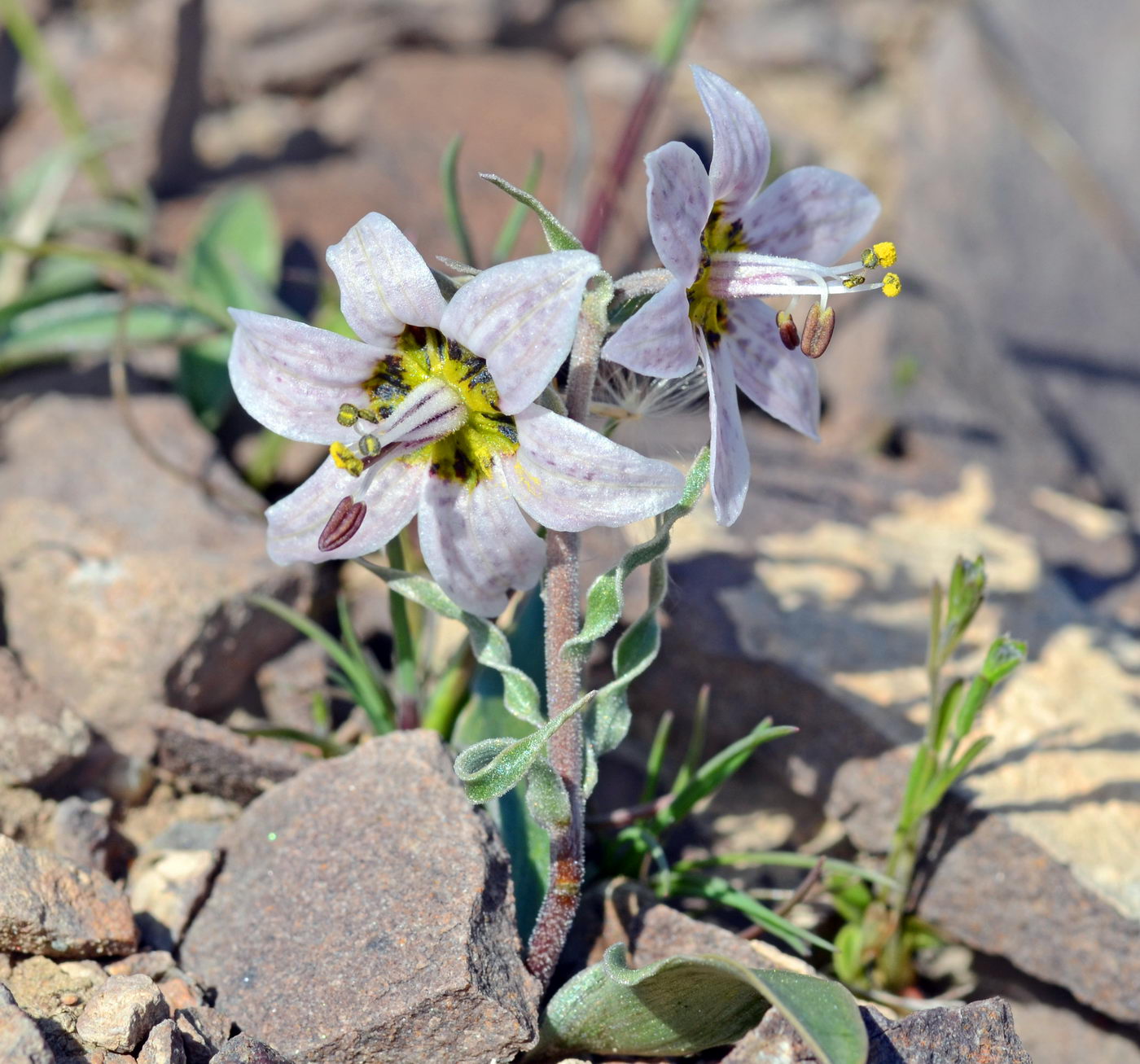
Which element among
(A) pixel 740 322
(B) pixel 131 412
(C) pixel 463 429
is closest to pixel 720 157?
(A) pixel 740 322

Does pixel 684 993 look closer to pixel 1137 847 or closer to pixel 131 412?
pixel 1137 847

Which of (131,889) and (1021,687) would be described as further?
(1021,687)

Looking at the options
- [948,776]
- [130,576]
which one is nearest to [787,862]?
[948,776]

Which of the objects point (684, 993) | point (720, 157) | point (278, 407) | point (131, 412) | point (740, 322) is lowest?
point (131, 412)

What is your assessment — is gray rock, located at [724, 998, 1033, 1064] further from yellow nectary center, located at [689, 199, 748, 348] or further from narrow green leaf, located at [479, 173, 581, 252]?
narrow green leaf, located at [479, 173, 581, 252]

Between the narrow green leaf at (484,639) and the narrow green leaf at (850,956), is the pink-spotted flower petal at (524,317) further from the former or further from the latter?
the narrow green leaf at (850,956)
